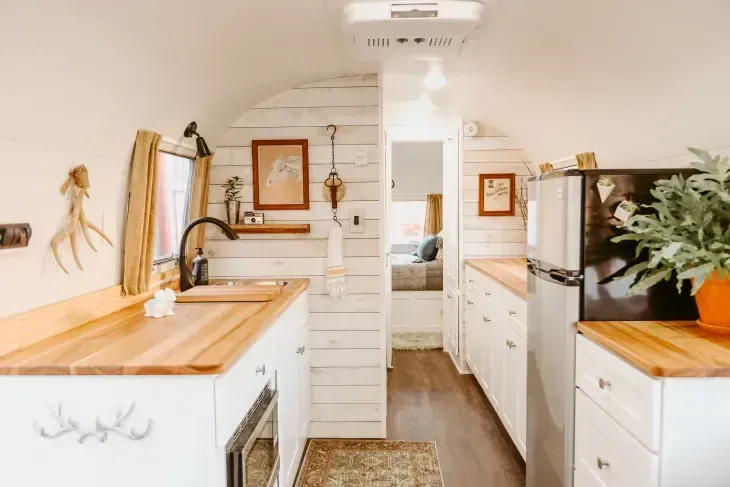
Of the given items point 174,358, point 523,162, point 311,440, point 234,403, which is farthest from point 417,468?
point 523,162

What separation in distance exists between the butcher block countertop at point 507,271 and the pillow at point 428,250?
6.83ft

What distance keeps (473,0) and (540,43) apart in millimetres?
593

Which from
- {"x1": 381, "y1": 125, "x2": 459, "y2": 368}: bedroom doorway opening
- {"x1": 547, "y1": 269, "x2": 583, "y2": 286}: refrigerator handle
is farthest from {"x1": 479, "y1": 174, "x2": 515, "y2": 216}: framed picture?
{"x1": 547, "y1": 269, "x2": 583, "y2": 286}: refrigerator handle

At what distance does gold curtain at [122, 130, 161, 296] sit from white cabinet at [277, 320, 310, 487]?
74 cm

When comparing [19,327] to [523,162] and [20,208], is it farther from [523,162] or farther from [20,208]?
[523,162]

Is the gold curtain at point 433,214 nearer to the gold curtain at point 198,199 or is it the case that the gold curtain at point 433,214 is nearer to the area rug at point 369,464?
the area rug at point 369,464

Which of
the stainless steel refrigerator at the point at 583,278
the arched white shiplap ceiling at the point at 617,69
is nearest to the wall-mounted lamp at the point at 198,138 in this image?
the arched white shiplap ceiling at the point at 617,69

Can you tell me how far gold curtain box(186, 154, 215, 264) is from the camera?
122 inches

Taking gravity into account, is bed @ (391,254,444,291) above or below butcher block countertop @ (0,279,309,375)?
below

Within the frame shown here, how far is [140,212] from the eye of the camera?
2.32 meters

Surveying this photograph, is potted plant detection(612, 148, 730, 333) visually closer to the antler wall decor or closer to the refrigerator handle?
the refrigerator handle

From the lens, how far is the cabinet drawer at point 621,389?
1.50 metres

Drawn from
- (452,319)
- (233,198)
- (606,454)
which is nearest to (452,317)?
(452,319)

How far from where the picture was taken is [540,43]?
240 centimetres
